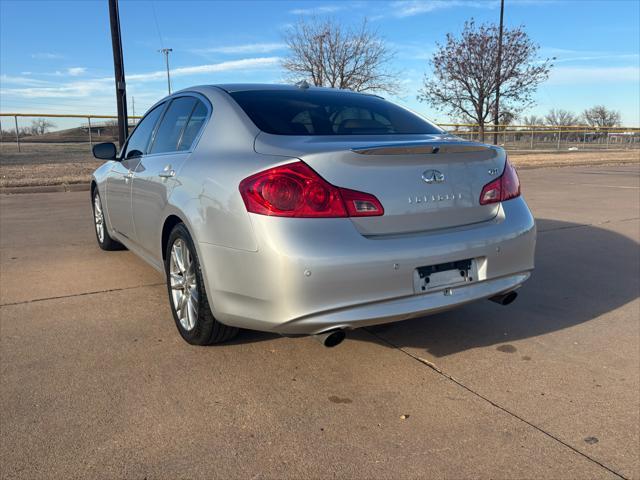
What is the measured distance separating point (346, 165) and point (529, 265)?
1392 millimetres

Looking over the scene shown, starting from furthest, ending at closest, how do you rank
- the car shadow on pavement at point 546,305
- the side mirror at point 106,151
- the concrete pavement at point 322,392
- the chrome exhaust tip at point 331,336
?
the side mirror at point 106,151
the car shadow on pavement at point 546,305
the chrome exhaust tip at point 331,336
the concrete pavement at point 322,392

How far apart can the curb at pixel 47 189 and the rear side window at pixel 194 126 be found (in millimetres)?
9135

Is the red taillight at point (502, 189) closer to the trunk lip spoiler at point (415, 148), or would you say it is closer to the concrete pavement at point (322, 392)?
the trunk lip spoiler at point (415, 148)

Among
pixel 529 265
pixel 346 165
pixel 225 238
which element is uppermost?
pixel 346 165

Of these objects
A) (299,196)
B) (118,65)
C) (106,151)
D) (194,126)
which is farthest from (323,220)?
(118,65)

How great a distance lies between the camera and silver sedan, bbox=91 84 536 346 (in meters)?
2.55

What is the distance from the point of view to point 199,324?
3.17m

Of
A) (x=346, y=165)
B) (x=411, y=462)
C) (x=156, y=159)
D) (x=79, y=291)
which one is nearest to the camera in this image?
(x=411, y=462)

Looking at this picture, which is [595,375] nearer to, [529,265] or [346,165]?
[529,265]

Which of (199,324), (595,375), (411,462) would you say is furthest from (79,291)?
(595,375)

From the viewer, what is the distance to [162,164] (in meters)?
3.68

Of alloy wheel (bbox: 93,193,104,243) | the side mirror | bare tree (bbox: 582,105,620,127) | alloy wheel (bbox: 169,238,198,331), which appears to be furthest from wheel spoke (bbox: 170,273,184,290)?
bare tree (bbox: 582,105,620,127)

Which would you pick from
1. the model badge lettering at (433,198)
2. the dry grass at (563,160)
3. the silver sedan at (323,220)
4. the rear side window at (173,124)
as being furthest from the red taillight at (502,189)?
the dry grass at (563,160)

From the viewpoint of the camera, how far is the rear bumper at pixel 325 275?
251cm
